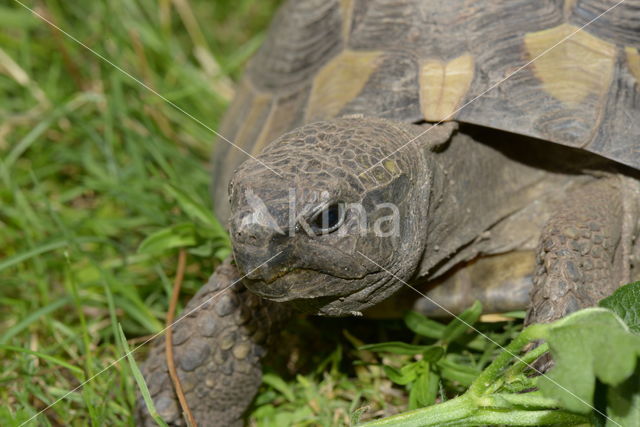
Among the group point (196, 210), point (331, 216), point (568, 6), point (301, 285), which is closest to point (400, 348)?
point (301, 285)

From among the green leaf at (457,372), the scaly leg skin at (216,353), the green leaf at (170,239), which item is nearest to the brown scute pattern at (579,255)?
the green leaf at (457,372)

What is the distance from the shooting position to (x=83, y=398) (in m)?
2.58

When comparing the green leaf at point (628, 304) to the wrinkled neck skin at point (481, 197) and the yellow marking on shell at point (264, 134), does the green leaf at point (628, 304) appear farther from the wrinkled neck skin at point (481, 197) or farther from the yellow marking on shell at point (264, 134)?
the yellow marking on shell at point (264, 134)

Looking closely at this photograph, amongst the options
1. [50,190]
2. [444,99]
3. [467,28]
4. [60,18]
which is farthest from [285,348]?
[60,18]

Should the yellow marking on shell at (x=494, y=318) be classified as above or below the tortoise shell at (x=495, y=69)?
below

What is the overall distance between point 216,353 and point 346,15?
1393 millimetres

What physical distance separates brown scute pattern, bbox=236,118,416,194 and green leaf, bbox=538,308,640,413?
65 centimetres

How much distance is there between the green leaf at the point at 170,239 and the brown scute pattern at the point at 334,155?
3.14 ft

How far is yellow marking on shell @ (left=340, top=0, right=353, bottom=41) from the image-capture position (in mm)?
2857

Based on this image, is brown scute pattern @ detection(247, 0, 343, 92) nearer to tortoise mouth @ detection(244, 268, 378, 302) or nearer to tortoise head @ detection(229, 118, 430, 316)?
tortoise head @ detection(229, 118, 430, 316)

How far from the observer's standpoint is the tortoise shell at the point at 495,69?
240 centimetres

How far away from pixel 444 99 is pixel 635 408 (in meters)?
1.16

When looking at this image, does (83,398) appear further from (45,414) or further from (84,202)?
(84,202)

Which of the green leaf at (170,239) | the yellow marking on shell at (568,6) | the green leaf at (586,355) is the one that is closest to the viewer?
the green leaf at (586,355)
